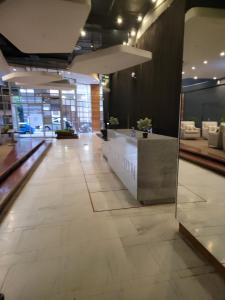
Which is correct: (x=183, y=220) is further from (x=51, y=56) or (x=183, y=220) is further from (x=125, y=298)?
(x=51, y=56)

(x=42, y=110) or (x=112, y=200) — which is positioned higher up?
(x=42, y=110)

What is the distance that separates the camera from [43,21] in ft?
10.9

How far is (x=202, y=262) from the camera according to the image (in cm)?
206

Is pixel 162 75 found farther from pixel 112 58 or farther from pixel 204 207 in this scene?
pixel 204 207

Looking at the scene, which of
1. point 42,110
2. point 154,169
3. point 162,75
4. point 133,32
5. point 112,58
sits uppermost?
point 133,32

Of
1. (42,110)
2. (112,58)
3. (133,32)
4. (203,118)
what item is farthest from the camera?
(42,110)

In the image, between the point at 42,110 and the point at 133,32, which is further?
the point at 42,110

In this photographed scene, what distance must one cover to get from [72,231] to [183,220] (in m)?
1.61

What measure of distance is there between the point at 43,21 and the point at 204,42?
3545 mm

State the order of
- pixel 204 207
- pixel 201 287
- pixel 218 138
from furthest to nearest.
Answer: pixel 218 138 < pixel 204 207 < pixel 201 287

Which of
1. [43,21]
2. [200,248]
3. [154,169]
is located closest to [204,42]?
[154,169]

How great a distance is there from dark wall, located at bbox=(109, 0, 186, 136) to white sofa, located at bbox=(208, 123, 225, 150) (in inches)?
127

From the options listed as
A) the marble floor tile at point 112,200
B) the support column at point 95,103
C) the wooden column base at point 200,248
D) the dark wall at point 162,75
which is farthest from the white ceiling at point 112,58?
the support column at point 95,103

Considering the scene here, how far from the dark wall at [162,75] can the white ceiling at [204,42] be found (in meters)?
0.21
